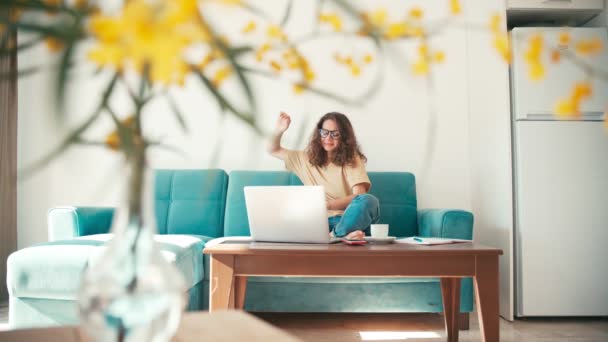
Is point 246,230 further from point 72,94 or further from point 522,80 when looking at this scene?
point 72,94

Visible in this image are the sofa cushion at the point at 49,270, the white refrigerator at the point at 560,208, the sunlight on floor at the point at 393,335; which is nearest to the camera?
the sofa cushion at the point at 49,270

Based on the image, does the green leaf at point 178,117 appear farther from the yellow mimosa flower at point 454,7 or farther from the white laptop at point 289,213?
the white laptop at point 289,213

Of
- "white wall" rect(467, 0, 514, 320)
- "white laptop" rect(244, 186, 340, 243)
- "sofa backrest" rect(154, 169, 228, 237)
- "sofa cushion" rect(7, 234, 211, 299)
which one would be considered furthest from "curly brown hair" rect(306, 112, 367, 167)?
"sofa cushion" rect(7, 234, 211, 299)

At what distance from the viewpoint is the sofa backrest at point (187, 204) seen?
10.5 ft

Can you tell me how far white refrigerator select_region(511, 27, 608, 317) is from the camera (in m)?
2.88

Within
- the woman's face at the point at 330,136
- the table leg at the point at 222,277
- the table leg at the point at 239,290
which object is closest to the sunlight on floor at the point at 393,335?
the table leg at the point at 239,290

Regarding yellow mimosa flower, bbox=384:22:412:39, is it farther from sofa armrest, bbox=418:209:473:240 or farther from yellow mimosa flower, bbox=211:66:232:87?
sofa armrest, bbox=418:209:473:240

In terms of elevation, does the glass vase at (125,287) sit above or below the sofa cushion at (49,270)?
above

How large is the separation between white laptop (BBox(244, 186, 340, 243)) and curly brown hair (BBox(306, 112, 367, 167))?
996mm

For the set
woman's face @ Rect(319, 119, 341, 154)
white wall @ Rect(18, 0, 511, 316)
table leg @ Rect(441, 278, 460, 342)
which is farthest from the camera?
white wall @ Rect(18, 0, 511, 316)

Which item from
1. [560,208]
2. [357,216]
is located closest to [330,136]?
[357,216]

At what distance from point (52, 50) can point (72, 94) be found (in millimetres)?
45

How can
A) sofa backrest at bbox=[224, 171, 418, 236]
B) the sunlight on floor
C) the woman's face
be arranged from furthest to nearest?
sofa backrest at bbox=[224, 171, 418, 236] < the woman's face < the sunlight on floor

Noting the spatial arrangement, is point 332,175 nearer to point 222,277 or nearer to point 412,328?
point 412,328
